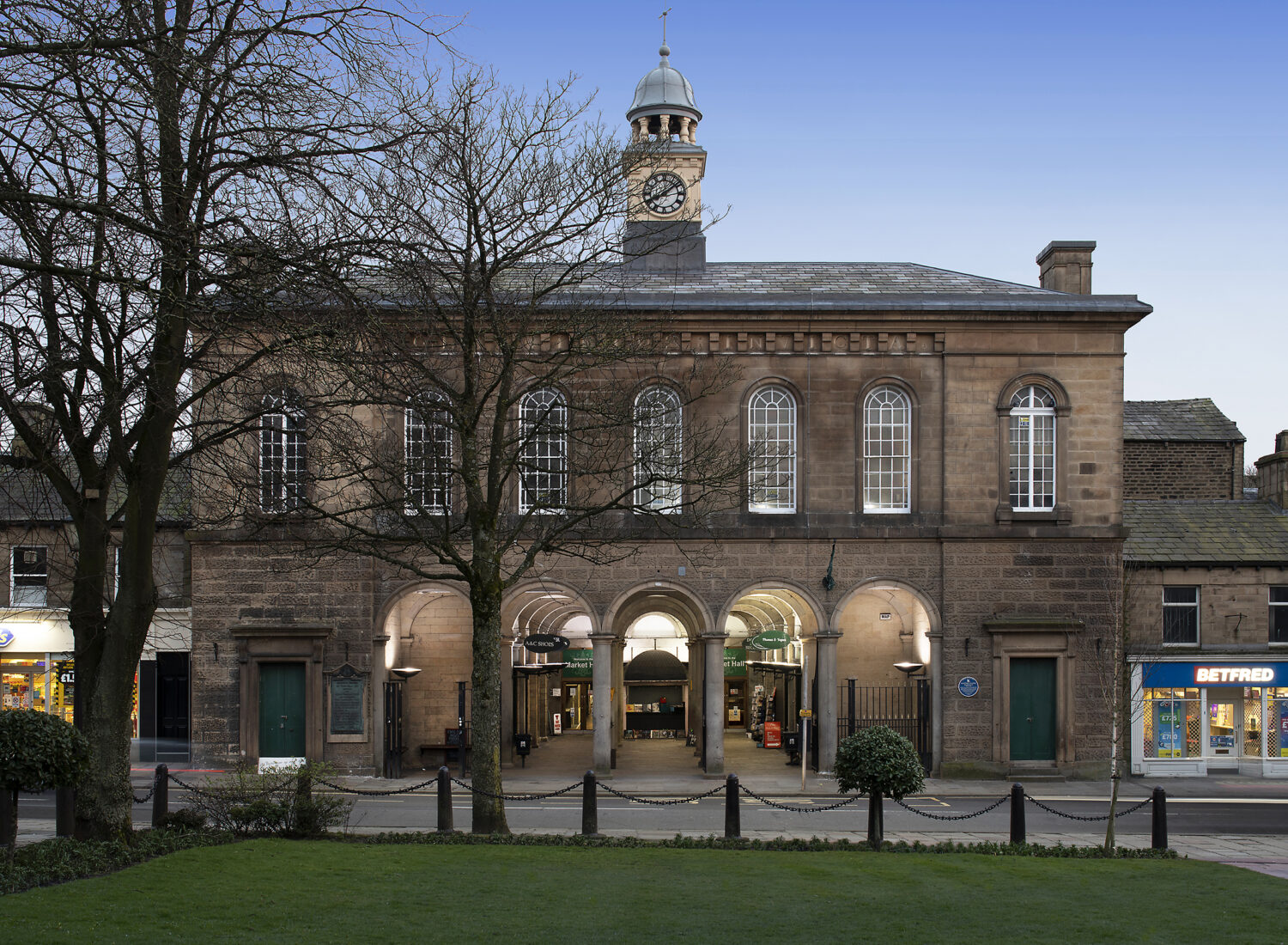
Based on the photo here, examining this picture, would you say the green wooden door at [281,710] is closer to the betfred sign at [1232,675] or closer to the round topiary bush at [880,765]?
the round topiary bush at [880,765]

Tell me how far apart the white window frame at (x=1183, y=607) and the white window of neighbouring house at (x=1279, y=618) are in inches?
72.2

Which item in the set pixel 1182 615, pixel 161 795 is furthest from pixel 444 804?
pixel 1182 615

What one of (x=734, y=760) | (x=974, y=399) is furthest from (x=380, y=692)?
(x=974, y=399)

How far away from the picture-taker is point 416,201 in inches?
668

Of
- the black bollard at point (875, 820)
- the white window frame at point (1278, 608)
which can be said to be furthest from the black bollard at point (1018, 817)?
the white window frame at point (1278, 608)

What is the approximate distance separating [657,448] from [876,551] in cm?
1013

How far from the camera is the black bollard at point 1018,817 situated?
17.3 metres

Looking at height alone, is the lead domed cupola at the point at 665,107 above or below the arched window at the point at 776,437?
above

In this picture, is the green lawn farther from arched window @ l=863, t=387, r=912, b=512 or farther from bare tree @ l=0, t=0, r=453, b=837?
arched window @ l=863, t=387, r=912, b=512

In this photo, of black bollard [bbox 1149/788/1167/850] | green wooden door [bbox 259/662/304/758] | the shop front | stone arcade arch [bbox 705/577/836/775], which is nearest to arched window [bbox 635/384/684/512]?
stone arcade arch [bbox 705/577/836/775]

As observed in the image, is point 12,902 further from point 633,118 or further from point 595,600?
point 633,118

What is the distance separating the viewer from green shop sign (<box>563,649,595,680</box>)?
32.5 m

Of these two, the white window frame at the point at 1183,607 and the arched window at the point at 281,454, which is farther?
the white window frame at the point at 1183,607

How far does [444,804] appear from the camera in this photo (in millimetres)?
17672
